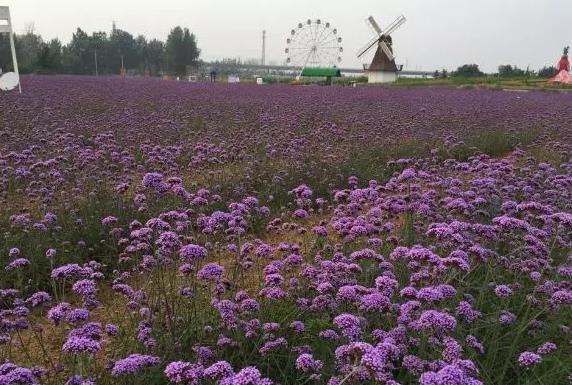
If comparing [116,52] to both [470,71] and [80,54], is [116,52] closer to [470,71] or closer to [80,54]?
[80,54]

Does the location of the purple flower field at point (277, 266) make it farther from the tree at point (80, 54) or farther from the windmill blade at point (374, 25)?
the tree at point (80, 54)

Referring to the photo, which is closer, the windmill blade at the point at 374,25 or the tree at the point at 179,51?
the windmill blade at the point at 374,25

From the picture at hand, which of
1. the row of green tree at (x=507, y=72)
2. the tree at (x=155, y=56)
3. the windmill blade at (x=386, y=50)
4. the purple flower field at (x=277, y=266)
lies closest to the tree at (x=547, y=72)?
the row of green tree at (x=507, y=72)

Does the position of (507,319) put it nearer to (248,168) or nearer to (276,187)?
(276,187)

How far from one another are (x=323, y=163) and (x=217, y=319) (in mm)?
5022

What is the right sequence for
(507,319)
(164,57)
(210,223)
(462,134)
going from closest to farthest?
1. (507,319)
2. (210,223)
3. (462,134)
4. (164,57)

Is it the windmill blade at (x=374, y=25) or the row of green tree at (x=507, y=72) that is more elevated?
the windmill blade at (x=374, y=25)

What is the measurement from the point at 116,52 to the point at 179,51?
1634cm

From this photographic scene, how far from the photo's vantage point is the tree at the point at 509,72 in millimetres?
Answer: 50775

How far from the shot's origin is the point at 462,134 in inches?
456

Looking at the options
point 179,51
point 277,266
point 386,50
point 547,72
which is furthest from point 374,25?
point 277,266

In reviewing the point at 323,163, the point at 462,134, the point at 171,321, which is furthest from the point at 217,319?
the point at 462,134

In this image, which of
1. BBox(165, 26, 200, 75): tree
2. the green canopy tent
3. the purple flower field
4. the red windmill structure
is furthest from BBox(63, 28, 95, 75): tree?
the purple flower field

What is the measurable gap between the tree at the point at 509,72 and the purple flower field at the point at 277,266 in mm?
44490
